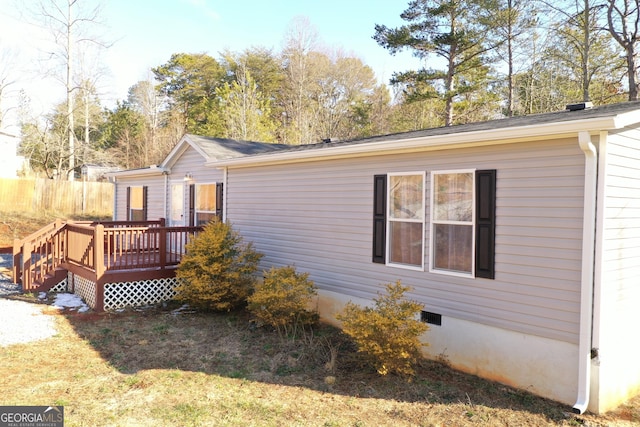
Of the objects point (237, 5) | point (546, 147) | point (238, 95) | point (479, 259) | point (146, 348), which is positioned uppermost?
point (237, 5)

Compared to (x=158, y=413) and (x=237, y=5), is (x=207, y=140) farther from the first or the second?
(x=237, y=5)

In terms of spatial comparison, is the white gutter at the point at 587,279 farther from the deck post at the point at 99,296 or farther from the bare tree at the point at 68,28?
the bare tree at the point at 68,28

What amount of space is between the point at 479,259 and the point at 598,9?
1618 centimetres

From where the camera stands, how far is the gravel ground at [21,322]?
21.8ft

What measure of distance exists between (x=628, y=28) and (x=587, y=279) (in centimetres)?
1602

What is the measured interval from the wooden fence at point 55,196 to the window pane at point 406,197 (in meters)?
20.1

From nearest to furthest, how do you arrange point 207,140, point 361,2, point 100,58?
point 207,140 → point 361,2 → point 100,58

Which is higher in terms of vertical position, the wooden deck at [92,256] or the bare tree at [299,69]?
the bare tree at [299,69]

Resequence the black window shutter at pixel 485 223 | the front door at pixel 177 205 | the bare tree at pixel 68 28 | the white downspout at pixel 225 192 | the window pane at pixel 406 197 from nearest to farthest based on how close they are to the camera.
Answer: the black window shutter at pixel 485 223 < the window pane at pixel 406 197 < the white downspout at pixel 225 192 < the front door at pixel 177 205 < the bare tree at pixel 68 28

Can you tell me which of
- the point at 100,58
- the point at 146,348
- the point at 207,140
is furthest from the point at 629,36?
the point at 100,58

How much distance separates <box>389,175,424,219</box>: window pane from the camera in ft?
20.3

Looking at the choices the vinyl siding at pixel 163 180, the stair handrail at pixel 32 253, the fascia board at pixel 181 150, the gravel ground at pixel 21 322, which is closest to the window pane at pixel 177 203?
the vinyl siding at pixel 163 180

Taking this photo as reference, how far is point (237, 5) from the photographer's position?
21.7 m

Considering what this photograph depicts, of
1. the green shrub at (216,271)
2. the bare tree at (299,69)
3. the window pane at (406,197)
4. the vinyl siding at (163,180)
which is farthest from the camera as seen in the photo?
the bare tree at (299,69)
